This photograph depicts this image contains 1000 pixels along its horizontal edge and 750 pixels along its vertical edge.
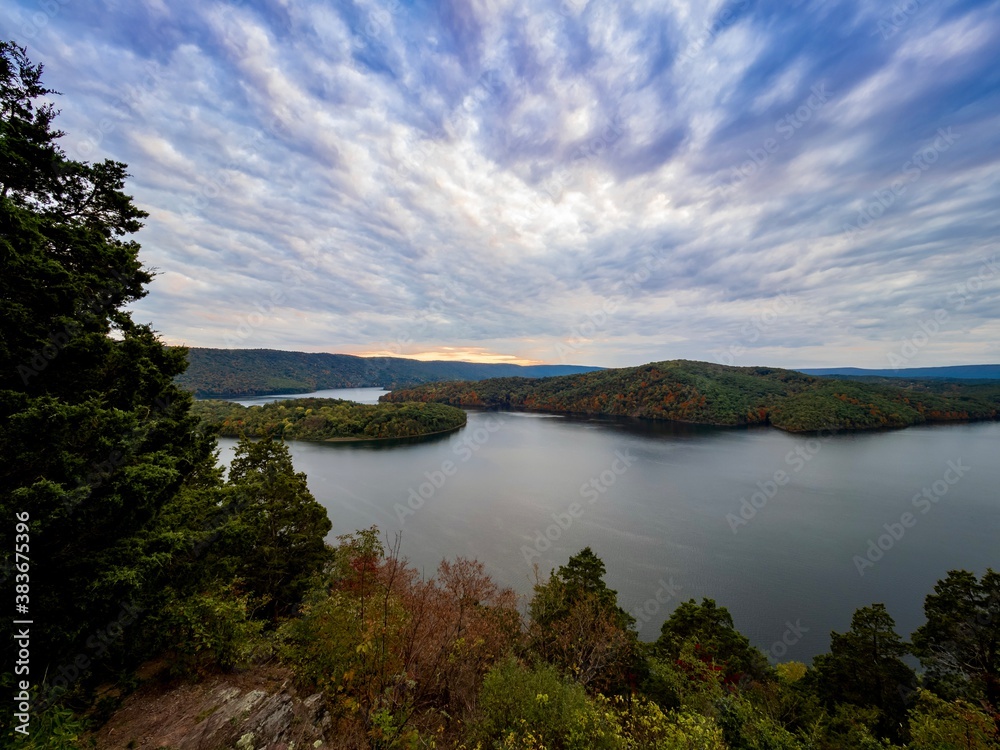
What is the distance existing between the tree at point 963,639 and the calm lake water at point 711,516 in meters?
5.78

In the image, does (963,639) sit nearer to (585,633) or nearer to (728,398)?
(585,633)

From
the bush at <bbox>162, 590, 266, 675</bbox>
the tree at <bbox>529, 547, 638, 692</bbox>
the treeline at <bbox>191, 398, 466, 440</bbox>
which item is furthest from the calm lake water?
the bush at <bbox>162, 590, 266, 675</bbox>

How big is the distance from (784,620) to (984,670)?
9.25 m

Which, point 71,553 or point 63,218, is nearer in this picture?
point 71,553

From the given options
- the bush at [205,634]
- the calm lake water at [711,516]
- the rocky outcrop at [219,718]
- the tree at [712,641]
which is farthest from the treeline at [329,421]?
the rocky outcrop at [219,718]

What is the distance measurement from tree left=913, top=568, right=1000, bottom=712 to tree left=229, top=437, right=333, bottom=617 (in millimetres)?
25517

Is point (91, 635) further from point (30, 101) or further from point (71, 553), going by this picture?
point (30, 101)

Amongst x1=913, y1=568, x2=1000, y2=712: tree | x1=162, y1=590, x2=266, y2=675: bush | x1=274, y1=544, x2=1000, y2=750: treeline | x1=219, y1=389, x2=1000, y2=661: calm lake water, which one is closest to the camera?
x1=274, y1=544, x2=1000, y2=750: treeline

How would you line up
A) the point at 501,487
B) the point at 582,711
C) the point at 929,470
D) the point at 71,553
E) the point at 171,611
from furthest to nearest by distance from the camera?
the point at 929,470, the point at 501,487, the point at 171,611, the point at 582,711, the point at 71,553

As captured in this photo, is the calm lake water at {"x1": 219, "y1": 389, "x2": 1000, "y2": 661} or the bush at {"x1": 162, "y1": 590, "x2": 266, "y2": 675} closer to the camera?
the bush at {"x1": 162, "y1": 590, "x2": 266, "y2": 675}

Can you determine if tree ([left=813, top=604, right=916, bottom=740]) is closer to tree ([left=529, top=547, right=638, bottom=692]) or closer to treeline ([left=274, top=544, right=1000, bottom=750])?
treeline ([left=274, top=544, right=1000, bottom=750])

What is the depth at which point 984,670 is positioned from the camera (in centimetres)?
1351

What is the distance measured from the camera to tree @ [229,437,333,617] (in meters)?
16.2

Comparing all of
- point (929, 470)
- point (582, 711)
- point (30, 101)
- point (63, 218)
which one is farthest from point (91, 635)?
point (929, 470)
